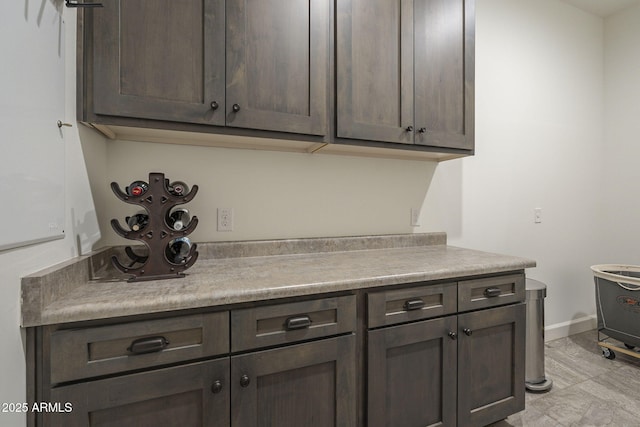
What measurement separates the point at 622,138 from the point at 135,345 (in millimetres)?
3976

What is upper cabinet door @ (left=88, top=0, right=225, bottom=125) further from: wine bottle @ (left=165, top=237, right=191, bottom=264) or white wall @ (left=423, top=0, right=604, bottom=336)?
white wall @ (left=423, top=0, right=604, bottom=336)

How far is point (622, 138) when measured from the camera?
282 centimetres

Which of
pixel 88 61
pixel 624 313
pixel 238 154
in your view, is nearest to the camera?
pixel 88 61

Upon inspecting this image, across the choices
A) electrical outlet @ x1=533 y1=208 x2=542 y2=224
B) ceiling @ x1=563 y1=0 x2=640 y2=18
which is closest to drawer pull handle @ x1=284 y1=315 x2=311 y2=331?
electrical outlet @ x1=533 y1=208 x2=542 y2=224

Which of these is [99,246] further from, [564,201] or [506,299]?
[564,201]

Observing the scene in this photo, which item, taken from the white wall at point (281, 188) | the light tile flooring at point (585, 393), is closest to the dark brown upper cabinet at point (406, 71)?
the white wall at point (281, 188)

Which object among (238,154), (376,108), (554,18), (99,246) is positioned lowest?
(99,246)

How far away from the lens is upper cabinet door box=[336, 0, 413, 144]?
146cm

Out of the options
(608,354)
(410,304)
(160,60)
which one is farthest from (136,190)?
(608,354)

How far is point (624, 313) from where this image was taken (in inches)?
88.3

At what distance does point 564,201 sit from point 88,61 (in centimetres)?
346

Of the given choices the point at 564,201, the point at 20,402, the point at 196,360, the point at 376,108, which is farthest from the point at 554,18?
the point at 20,402

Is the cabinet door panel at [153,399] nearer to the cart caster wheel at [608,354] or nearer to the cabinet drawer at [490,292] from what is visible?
the cabinet drawer at [490,292]

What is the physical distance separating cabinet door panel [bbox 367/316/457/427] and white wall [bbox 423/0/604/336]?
990 mm
